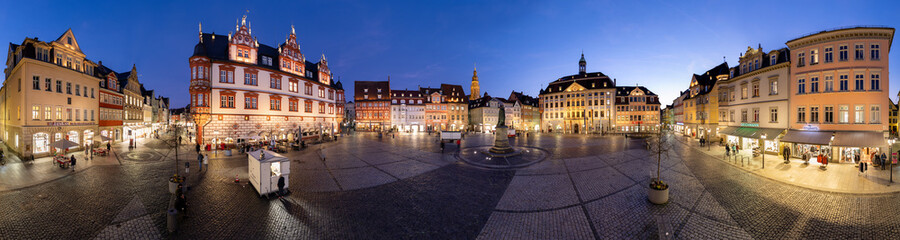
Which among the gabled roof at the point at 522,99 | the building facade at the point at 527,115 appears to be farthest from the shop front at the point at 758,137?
the gabled roof at the point at 522,99

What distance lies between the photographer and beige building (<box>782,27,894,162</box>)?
16547 millimetres

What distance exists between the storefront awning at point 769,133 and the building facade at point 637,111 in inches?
1393

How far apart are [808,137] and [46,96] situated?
56249 mm

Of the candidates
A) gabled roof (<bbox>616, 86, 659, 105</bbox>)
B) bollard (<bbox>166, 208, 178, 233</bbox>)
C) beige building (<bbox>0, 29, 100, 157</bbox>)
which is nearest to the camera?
bollard (<bbox>166, 208, 178, 233</bbox>)

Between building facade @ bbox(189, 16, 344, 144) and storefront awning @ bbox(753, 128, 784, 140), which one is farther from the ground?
building facade @ bbox(189, 16, 344, 144)

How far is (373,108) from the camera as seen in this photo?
62250 millimetres

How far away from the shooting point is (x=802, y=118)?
1898 cm

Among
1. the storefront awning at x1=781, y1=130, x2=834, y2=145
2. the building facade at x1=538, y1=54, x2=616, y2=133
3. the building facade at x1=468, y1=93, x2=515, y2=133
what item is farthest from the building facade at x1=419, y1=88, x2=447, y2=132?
the storefront awning at x1=781, y1=130, x2=834, y2=145

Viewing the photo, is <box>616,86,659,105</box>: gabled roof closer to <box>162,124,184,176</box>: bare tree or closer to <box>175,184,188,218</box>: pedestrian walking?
<box>175,184,188,218</box>: pedestrian walking

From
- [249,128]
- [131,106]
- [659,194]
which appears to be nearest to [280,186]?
[659,194]

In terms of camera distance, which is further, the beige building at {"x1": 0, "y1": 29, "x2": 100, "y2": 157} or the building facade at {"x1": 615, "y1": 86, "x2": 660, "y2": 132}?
the building facade at {"x1": 615, "y1": 86, "x2": 660, "y2": 132}

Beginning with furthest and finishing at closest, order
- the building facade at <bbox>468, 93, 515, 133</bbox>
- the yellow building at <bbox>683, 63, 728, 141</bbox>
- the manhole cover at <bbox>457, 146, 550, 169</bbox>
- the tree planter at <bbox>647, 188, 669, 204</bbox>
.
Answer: the building facade at <bbox>468, 93, 515, 133</bbox> → the yellow building at <bbox>683, 63, 728, 141</bbox> → the manhole cover at <bbox>457, 146, 550, 169</bbox> → the tree planter at <bbox>647, 188, 669, 204</bbox>

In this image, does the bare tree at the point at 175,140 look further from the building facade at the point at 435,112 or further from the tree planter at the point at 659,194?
the building facade at the point at 435,112

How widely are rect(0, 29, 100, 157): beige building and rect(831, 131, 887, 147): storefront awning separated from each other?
5459 centimetres
